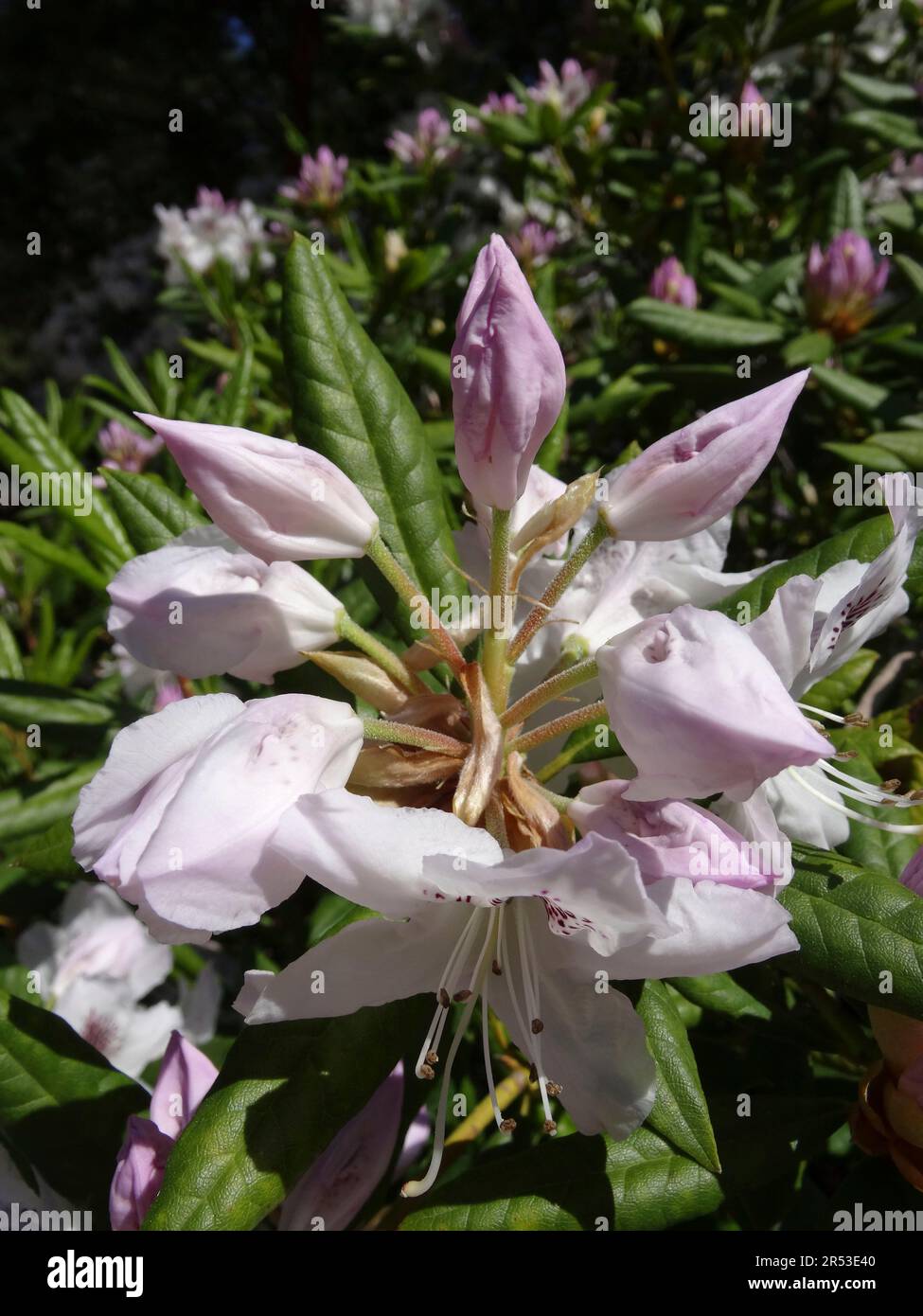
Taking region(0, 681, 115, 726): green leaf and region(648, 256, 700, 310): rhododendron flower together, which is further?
region(648, 256, 700, 310): rhododendron flower

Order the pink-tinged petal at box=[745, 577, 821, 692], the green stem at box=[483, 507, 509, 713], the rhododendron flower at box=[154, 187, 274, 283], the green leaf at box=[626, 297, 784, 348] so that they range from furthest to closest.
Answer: the rhododendron flower at box=[154, 187, 274, 283] < the green leaf at box=[626, 297, 784, 348] < the green stem at box=[483, 507, 509, 713] < the pink-tinged petal at box=[745, 577, 821, 692]

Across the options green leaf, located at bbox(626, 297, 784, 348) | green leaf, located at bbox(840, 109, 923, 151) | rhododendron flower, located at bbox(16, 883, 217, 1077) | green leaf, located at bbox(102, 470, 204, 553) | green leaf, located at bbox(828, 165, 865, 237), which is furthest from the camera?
green leaf, located at bbox(840, 109, 923, 151)

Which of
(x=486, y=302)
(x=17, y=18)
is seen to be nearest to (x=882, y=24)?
(x=486, y=302)

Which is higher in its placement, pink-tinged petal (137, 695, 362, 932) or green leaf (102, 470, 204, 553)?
Answer: green leaf (102, 470, 204, 553)

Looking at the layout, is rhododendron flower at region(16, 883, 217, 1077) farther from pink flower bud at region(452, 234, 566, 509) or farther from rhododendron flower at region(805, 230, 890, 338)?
rhododendron flower at region(805, 230, 890, 338)

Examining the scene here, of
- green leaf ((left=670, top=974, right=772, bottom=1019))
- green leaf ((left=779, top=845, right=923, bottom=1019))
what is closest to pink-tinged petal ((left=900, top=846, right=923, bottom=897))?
green leaf ((left=779, top=845, right=923, bottom=1019))

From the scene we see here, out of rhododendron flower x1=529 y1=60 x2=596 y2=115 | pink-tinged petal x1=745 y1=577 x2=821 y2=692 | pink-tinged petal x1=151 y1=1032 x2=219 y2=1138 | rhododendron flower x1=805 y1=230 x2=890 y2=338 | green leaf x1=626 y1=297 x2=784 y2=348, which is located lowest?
pink-tinged petal x1=151 y1=1032 x2=219 y2=1138

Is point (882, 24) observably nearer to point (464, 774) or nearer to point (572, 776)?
point (572, 776)
